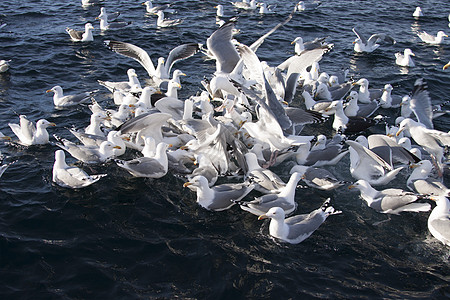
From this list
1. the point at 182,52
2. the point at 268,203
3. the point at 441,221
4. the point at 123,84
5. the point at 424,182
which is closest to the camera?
the point at 441,221

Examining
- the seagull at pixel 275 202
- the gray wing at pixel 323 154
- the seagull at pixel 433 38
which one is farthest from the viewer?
the seagull at pixel 433 38

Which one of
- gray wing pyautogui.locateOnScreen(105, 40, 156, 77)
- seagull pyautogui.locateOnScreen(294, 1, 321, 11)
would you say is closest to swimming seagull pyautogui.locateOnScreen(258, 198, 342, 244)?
gray wing pyautogui.locateOnScreen(105, 40, 156, 77)

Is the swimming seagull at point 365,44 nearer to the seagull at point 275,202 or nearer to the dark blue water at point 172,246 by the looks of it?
the dark blue water at point 172,246

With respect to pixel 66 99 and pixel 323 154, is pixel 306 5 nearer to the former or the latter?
pixel 66 99


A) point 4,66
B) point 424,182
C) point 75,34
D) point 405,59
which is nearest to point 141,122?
point 424,182

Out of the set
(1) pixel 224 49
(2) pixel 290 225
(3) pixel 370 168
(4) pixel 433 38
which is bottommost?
(2) pixel 290 225

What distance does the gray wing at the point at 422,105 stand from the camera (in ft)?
37.9

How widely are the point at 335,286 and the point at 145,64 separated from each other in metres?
10.3

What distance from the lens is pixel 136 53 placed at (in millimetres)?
14930

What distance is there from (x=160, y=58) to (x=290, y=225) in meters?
8.43

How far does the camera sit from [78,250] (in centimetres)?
745

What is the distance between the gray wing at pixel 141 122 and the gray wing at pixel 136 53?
4.88 meters

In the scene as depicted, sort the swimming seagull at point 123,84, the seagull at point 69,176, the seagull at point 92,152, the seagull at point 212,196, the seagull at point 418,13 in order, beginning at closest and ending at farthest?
1. the seagull at point 212,196
2. the seagull at point 69,176
3. the seagull at point 92,152
4. the swimming seagull at point 123,84
5. the seagull at point 418,13

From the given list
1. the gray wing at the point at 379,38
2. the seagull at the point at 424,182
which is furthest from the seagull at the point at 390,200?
the gray wing at the point at 379,38
